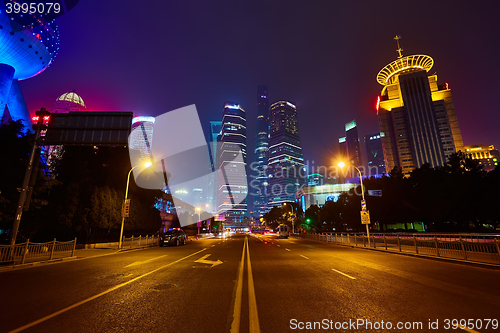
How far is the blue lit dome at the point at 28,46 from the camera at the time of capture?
75000mm

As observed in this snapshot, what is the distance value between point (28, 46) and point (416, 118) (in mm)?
201331

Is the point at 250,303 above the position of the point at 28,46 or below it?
below

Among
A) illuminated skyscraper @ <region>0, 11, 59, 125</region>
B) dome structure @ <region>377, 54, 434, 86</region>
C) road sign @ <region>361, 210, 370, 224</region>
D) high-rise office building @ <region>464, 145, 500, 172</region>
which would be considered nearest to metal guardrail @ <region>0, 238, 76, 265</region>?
road sign @ <region>361, 210, 370, 224</region>

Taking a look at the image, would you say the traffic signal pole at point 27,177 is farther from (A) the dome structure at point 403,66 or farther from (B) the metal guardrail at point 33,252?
(A) the dome structure at point 403,66

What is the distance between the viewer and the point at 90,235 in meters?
29.5

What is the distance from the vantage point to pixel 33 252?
14.9m

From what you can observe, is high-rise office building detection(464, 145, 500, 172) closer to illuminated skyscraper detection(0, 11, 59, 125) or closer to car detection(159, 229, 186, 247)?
car detection(159, 229, 186, 247)

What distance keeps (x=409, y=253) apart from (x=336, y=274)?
11.3 metres

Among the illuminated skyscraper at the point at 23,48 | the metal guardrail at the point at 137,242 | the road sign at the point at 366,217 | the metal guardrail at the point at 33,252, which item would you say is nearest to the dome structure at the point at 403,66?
the road sign at the point at 366,217

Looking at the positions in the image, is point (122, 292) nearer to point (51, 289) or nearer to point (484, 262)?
point (51, 289)

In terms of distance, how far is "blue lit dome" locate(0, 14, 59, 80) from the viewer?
75000mm

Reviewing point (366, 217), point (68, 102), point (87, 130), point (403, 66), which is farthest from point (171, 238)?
point (403, 66)

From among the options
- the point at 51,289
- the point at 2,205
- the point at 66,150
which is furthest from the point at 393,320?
the point at 66,150

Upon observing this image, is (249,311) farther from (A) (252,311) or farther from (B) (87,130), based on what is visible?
(B) (87,130)
